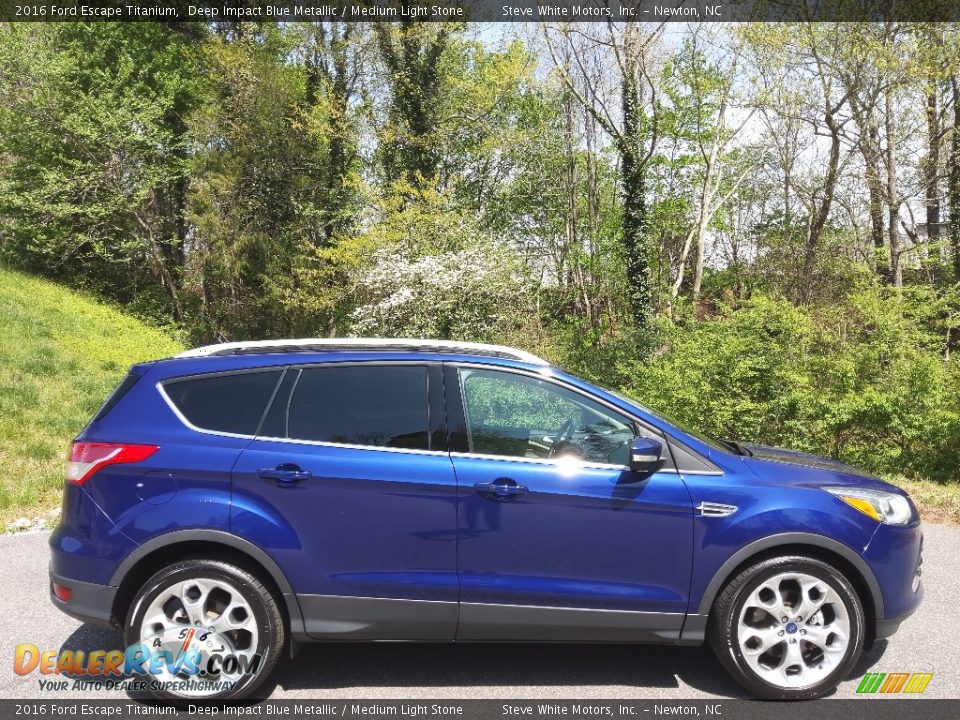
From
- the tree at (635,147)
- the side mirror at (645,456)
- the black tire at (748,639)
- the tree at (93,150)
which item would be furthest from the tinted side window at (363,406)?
the tree at (93,150)

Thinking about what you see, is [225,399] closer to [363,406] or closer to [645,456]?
[363,406]

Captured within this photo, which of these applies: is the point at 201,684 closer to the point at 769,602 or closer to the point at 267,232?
the point at 769,602

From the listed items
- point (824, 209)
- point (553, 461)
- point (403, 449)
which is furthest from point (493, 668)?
point (824, 209)

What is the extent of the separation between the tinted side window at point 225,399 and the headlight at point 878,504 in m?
2.96

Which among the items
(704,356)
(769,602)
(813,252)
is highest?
(813,252)

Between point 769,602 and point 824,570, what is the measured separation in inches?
12.5

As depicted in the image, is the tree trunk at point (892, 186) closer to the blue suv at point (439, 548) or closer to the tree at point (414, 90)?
the tree at point (414, 90)

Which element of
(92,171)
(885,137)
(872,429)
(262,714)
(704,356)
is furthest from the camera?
(92,171)

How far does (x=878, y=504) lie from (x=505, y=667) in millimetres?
2147

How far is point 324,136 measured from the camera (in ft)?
82.2

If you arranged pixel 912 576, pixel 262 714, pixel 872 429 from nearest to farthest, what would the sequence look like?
pixel 262 714, pixel 912 576, pixel 872 429

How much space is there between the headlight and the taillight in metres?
3.48

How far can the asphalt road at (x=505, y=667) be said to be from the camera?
3.76 meters

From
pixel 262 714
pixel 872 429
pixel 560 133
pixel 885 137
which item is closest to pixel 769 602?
pixel 262 714
